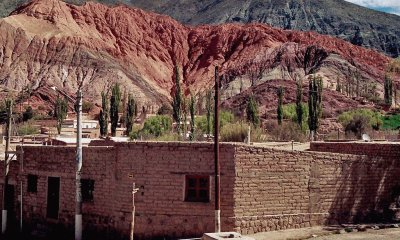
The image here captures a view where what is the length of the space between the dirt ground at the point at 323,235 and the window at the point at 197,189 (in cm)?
183

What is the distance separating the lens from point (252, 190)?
54.4 ft

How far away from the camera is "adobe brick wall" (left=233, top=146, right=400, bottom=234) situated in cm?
1653

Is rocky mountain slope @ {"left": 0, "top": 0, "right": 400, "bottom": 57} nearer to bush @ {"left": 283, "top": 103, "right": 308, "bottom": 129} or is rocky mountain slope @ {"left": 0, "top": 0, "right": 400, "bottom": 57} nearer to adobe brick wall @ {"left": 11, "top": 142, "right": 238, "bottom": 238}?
bush @ {"left": 283, "top": 103, "right": 308, "bottom": 129}

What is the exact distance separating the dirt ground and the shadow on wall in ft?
4.42

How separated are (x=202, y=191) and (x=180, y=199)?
2.28 feet

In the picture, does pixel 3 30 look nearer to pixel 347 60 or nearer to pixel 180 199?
pixel 347 60

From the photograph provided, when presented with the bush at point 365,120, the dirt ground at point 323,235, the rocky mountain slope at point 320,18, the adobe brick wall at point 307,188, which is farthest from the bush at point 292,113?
the rocky mountain slope at point 320,18

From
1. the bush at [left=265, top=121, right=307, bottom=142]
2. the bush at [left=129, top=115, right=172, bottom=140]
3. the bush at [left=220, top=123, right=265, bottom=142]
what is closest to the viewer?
the bush at [left=220, top=123, right=265, bottom=142]

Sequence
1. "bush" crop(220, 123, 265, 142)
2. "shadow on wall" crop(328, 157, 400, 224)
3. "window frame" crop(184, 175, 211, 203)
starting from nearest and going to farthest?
"window frame" crop(184, 175, 211, 203)
"shadow on wall" crop(328, 157, 400, 224)
"bush" crop(220, 123, 265, 142)

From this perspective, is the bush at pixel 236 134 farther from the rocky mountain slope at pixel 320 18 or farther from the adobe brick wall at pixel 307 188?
the rocky mountain slope at pixel 320 18

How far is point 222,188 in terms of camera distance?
53.7 feet

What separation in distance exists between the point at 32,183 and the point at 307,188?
10.0m

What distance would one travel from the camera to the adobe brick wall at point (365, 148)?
1945cm

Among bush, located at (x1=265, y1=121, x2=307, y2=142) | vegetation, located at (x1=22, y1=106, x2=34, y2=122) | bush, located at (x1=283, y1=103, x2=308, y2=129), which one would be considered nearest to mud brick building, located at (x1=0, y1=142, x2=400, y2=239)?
bush, located at (x1=265, y1=121, x2=307, y2=142)
